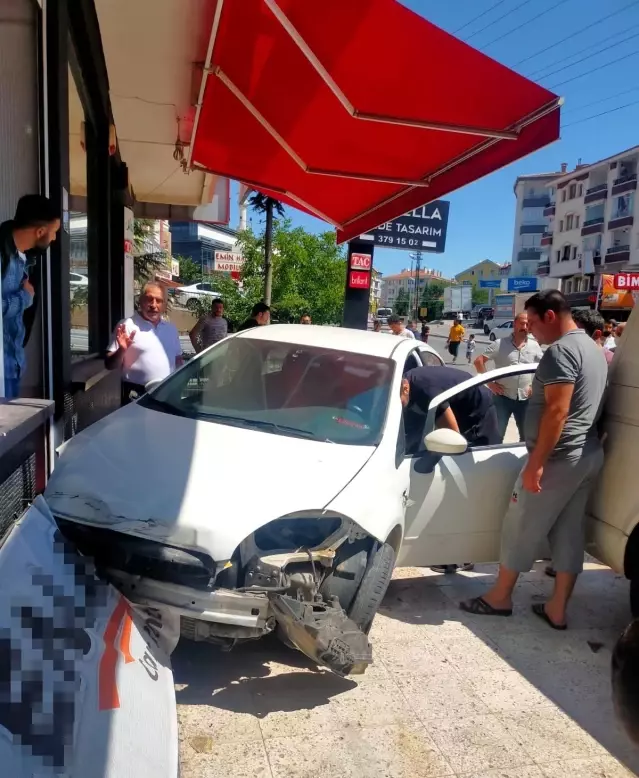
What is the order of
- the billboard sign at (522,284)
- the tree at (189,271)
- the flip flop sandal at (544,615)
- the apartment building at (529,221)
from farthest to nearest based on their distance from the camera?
the apartment building at (529,221) → the billboard sign at (522,284) → the tree at (189,271) → the flip flop sandal at (544,615)

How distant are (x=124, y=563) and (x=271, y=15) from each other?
3.50 meters

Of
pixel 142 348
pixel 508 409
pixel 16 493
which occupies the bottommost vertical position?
pixel 508 409

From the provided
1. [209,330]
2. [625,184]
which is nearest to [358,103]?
[209,330]

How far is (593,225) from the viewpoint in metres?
58.2

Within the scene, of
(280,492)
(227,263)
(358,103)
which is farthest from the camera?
(227,263)

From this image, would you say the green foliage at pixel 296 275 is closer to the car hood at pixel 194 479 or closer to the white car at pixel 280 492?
the white car at pixel 280 492

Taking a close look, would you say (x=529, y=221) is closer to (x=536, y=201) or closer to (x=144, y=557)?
(x=536, y=201)

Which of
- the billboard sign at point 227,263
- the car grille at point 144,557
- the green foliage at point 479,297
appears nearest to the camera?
the car grille at point 144,557

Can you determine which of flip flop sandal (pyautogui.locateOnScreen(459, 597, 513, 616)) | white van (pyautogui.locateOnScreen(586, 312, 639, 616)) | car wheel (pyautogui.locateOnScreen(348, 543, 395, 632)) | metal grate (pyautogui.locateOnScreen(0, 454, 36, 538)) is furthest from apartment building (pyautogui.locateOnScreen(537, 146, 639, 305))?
metal grate (pyautogui.locateOnScreen(0, 454, 36, 538))

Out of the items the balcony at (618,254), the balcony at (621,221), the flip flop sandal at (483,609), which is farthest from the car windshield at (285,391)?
the balcony at (621,221)

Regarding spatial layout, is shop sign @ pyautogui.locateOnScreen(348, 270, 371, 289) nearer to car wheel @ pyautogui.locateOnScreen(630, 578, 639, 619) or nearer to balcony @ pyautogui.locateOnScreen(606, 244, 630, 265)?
car wheel @ pyautogui.locateOnScreen(630, 578, 639, 619)

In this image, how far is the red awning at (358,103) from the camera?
4152 millimetres

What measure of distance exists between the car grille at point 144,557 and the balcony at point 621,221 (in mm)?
58736

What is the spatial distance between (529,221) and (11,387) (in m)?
96.7
